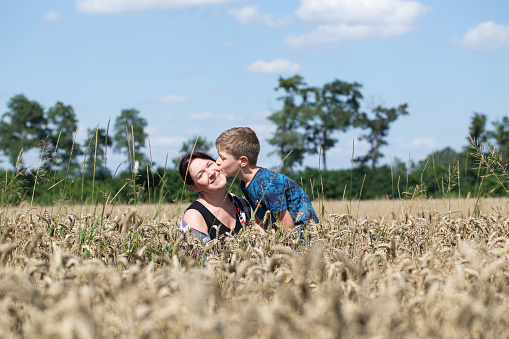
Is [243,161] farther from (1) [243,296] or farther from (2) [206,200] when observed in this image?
(1) [243,296]

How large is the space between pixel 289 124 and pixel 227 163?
41091 millimetres

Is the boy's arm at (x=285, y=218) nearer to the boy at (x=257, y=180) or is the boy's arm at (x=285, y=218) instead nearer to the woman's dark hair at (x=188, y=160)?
the boy at (x=257, y=180)

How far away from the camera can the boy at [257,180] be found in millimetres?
4531

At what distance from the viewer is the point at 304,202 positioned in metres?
4.78

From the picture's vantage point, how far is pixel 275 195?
14.8ft

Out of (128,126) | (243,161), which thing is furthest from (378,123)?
(243,161)

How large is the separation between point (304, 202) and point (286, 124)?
40.8 meters

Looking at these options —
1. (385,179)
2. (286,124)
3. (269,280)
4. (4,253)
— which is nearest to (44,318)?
(269,280)

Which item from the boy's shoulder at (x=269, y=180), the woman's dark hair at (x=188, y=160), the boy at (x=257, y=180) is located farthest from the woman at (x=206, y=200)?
the boy's shoulder at (x=269, y=180)

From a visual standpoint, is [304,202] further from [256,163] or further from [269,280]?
[269,280]

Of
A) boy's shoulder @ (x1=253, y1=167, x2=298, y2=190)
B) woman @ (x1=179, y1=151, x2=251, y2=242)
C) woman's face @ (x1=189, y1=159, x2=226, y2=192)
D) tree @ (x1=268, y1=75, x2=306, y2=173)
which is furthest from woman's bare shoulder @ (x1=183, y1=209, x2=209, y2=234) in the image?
tree @ (x1=268, y1=75, x2=306, y2=173)

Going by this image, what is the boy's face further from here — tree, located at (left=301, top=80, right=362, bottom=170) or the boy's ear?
tree, located at (left=301, top=80, right=362, bottom=170)

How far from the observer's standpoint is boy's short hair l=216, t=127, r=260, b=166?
15.1ft

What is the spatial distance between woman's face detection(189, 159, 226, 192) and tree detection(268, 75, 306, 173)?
3863cm
